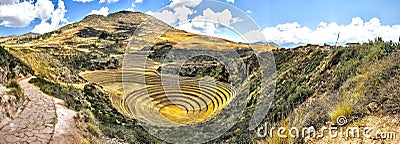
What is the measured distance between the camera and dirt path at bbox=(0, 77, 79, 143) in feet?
17.4

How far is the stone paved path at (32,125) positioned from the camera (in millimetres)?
5281

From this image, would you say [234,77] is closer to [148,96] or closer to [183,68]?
[148,96]

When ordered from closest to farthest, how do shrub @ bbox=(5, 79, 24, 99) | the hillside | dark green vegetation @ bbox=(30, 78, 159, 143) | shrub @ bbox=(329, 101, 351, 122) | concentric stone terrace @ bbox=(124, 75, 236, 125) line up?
shrub @ bbox=(329, 101, 351, 122)
the hillside
shrub @ bbox=(5, 79, 24, 99)
dark green vegetation @ bbox=(30, 78, 159, 143)
concentric stone terrace @ bbox=(124, 75, 236, 125)

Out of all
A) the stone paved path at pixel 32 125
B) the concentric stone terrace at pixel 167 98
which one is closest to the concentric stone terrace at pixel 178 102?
the concentric stone terrace at pixel 167 98

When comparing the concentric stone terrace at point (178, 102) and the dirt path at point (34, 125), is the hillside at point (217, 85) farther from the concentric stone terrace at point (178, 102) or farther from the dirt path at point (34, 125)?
the dirt path at point (34, 125)

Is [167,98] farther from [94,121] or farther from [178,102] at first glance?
[94,121]

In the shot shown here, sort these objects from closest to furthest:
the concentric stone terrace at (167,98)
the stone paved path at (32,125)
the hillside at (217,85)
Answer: the stone paved path at (32,125), the hillside at (217,85), the concentric stone terrace at (167,98)

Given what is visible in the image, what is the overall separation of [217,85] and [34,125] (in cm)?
3039

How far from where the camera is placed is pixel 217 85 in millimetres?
35906

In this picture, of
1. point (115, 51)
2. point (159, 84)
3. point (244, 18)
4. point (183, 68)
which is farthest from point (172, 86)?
point (115, 51)

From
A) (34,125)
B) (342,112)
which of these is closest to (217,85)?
(34,125)

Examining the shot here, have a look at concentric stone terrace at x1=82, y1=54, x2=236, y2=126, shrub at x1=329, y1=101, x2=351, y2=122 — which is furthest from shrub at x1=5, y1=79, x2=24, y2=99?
concentric stone terrace at x1=82, y1=54, x2=236, y2=126

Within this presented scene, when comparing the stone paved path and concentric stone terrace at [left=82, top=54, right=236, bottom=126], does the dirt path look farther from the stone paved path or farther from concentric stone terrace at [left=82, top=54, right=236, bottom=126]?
concentric stone terrace at [left=82, top=54, right=236, bottom=126]

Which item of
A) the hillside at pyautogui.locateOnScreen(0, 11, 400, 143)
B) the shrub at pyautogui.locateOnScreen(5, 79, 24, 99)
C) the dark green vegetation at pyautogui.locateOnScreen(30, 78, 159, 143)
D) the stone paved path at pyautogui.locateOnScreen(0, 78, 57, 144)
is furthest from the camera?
the dark green vegetation at pyautogui.locateOnScreen(30, 78, 159, 143)
